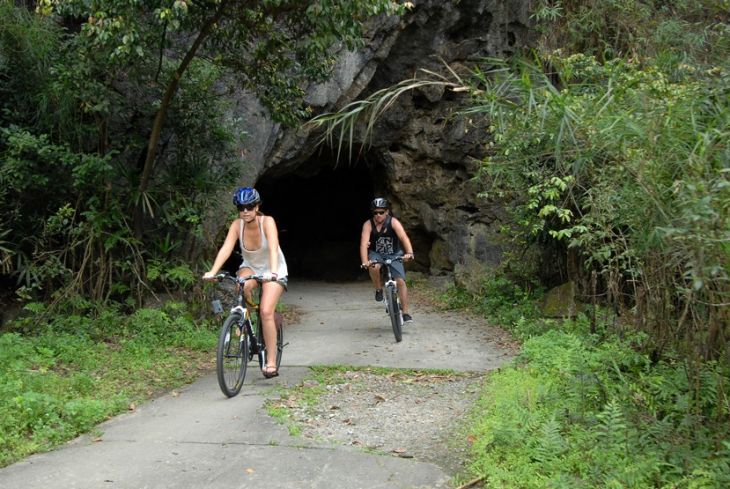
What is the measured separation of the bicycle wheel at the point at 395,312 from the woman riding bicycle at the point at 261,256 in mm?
2258

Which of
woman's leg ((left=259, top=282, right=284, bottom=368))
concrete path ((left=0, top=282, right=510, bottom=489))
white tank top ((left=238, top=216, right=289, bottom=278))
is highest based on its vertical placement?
white tank top ((left=238, top=216, right=289, bottom=278))

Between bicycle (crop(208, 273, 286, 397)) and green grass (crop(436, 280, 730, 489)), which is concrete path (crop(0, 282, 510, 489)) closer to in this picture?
bicycle (crop(208, 273, 286, 397))

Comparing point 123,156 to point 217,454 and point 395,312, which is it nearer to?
point 395,312

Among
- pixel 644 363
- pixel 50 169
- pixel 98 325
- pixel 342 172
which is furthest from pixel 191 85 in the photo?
pixel 342 172

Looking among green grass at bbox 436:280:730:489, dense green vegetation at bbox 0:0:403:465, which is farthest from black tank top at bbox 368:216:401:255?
green grass at bbox 436:280:730:489

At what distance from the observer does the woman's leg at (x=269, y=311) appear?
20.1ft

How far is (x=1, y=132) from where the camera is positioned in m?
8.30

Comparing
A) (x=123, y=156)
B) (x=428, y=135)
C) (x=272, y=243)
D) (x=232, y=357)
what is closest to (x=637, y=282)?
(x=272, y=243)

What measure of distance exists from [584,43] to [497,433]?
477 inches

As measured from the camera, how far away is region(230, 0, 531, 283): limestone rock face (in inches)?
517

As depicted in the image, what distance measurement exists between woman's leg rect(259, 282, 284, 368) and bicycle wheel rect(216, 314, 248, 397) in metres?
0.23

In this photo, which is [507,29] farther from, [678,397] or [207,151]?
[678,397]

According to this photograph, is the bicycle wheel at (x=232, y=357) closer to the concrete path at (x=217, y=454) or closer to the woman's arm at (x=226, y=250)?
the concrete path at (x=217, y=454)

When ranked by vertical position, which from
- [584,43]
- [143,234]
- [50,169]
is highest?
[584,43]
